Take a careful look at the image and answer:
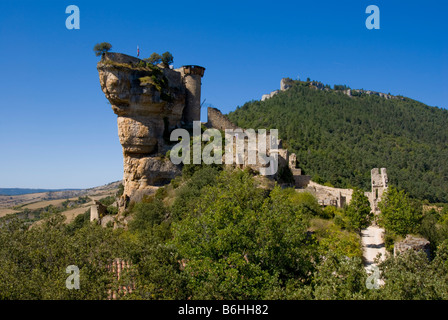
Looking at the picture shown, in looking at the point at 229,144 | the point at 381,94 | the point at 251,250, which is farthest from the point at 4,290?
the point at 381,94

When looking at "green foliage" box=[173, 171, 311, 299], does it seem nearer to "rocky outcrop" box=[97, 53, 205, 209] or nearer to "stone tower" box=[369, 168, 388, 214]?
"stone tower" box=[369, 168, 388, 214]

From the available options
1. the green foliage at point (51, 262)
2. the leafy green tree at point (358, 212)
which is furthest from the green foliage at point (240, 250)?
the leafy green tree at point (358, 212)

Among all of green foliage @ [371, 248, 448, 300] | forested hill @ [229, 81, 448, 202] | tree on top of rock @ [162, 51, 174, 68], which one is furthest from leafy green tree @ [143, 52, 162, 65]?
green foliage @ [371, 248, 448, 300]

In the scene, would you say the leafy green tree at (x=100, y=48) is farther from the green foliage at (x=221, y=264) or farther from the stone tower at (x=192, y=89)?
the green foliage at (x=221, y=264)

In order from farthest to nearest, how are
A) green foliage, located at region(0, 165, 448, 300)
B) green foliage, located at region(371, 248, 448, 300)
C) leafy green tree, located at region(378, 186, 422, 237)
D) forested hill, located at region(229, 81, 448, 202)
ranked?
1. forested hill, located at region(229, 81, 448, 202)
2. leafy green tree, located at region(378, 186, 422, 237)
3. green foliage, located at region(0, 165, 448, 300)
4. green foliage, located at region(371, 248, 448, 300)

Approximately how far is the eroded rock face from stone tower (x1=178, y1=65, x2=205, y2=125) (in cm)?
239

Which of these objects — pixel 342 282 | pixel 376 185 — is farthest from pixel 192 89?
pixel 342 282

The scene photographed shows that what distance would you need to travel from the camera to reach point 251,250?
13.4m

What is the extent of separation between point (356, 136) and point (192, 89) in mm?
59329

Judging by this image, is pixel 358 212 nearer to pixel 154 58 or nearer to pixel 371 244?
pixel 371 244

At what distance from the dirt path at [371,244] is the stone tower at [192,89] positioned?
21574 mm

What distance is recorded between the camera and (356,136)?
86375 mm

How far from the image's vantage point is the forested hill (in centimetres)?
6594
